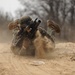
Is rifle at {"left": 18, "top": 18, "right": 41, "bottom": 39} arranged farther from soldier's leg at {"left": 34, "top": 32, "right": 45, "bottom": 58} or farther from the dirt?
the dirt

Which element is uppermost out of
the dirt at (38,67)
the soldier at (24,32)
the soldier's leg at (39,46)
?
the soldier at (24,32)

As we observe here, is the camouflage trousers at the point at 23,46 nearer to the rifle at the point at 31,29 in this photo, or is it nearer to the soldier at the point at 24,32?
the soldier at the point at 24,32

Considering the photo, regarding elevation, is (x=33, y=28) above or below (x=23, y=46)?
above

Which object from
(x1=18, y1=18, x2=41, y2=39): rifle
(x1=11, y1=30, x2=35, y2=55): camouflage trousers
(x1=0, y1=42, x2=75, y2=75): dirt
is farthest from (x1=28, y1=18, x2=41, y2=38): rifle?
(x1=0, y1=42, x2=75, y2=75): dirt

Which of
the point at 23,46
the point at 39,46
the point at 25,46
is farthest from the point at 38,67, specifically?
the point at 23,46

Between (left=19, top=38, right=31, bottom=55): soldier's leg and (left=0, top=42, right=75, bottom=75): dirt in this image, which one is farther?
(left=19, top=38, right=31, bottom=55): soldier's leg

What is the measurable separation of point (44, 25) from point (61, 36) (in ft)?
8.64

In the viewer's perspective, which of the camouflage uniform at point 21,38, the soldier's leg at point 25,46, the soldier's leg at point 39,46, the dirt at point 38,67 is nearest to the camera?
the dirt at point 38,67

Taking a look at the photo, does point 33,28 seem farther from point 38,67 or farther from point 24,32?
point 38,67

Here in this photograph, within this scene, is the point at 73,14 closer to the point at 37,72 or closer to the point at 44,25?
the point at 44,25

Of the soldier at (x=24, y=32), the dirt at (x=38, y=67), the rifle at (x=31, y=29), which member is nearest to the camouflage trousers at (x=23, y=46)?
the soldier at (x=24, y=32)

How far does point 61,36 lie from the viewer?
38.4 m

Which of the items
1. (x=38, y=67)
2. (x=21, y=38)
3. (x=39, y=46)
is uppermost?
(x=21, y=38)

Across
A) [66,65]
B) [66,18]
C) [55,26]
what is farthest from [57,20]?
[66,65]
